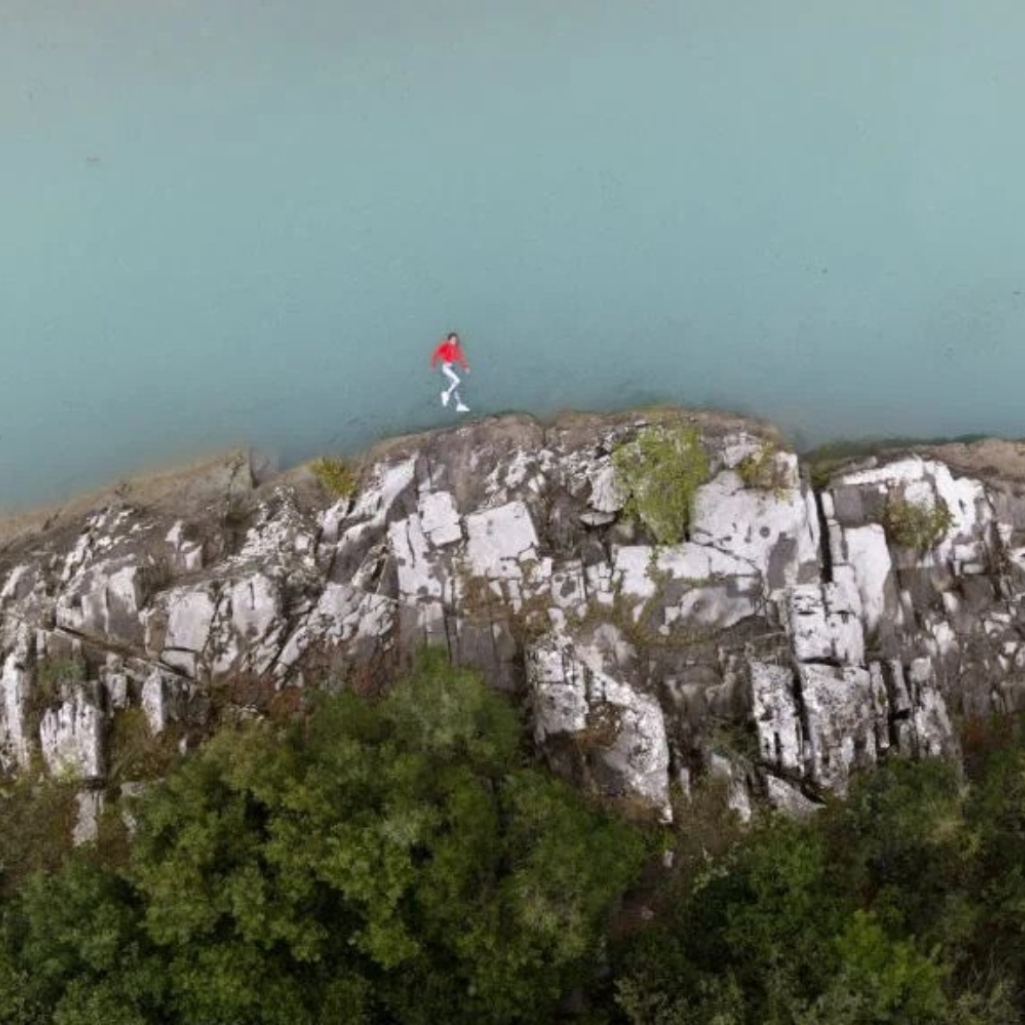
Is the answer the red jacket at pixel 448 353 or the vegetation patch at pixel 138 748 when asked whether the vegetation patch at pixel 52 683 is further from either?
the red jacket at pixel 448 353

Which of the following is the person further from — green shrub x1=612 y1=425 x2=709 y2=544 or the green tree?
the green tree

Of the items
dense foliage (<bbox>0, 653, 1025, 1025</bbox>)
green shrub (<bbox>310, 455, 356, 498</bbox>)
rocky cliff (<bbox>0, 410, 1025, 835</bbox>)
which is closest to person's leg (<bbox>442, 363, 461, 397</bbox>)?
rocky cliff (<bbox>0, 410, 1025, 835</bbox>)

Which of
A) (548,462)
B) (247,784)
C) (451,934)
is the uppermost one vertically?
(548,462)

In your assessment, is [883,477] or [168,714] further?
[883,477]

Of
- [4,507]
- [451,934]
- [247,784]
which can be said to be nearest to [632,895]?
[451,934]

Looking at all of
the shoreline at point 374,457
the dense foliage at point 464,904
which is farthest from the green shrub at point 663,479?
the dense foliage at point 464,904

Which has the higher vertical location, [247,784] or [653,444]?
[653,444]

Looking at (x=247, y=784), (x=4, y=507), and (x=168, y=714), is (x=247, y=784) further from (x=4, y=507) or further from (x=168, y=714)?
(x=4, y=507)
